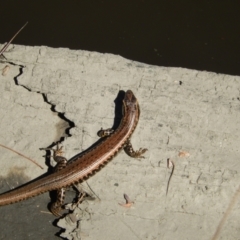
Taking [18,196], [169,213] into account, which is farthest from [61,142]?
[169,213]

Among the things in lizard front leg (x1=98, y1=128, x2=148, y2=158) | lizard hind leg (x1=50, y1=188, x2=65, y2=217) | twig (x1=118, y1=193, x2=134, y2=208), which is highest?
lizard front leg (x1=98, y1=128, x2=148, y2=158)

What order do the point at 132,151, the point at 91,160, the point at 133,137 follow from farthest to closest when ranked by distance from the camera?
the point at 133,137 → the point at 132,151 → the point at 91,160

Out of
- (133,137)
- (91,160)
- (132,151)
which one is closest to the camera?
(91,160)

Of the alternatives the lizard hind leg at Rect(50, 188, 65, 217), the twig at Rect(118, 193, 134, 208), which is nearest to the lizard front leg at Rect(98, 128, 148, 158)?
the twig at Rect(118, 193, 134, 208)

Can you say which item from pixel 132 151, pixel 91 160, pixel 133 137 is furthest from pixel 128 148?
pixel 91 160

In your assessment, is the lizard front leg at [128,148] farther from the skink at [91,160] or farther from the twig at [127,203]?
the twig at [127,203]

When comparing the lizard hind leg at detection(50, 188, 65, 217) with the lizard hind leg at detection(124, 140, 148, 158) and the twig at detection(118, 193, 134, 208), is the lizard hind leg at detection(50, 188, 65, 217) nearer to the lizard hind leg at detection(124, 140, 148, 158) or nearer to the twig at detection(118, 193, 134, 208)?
the twig at detection(118, 193, 134, 208)

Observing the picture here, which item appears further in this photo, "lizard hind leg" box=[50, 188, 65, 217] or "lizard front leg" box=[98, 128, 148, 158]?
"lizard front leg" box=[98, 128, 148, 158]

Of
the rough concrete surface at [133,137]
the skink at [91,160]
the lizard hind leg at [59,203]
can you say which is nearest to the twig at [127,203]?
the rough concrete surface at [133,137]

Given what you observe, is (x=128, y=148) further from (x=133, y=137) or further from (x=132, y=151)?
(x=133, y=137)
